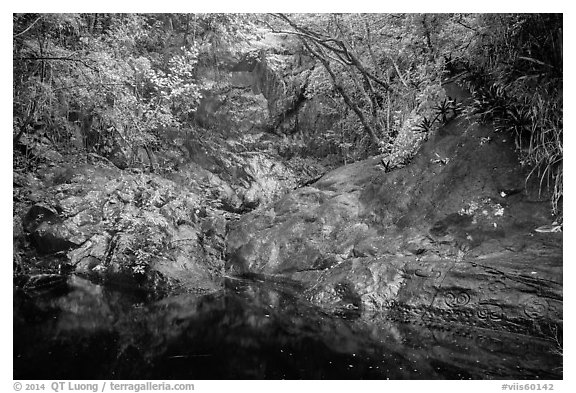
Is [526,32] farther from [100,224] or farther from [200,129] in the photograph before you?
[200,129]

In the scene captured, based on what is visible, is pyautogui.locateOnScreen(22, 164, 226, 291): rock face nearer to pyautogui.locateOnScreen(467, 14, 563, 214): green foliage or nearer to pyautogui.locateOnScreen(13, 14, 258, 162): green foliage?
pyautogui.locateOnScreen(13, 14, 258, 162): green foliage

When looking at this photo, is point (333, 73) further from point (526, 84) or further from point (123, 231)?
point (123, 231)

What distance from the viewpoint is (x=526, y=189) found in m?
4.99

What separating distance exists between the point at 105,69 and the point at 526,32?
5.75 meters

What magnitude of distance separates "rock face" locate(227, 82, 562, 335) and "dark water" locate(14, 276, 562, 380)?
1.18 feet

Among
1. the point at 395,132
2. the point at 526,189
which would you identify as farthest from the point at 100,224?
the point at 526,189

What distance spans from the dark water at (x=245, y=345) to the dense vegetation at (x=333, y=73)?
82.0 inches

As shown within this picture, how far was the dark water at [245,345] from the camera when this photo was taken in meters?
3.33

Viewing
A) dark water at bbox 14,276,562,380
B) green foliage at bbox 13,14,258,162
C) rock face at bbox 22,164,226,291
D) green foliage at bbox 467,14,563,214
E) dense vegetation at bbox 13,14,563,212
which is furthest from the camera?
rock face at bbox 22,164,226,291

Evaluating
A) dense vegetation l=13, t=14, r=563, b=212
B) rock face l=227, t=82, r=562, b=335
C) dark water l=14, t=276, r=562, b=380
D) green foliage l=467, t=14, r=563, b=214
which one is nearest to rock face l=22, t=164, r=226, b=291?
rock face l=227, t=82, r=562, b=335

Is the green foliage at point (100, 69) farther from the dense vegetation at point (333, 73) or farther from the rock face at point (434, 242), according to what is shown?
the rock face at point (434, 242)

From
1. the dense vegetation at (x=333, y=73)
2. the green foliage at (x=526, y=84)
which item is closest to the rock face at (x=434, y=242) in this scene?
the green foliage at (x=526, y=84)

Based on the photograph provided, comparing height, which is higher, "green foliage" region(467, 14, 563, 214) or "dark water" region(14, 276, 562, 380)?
"green foliage" region(467, 14, 563, 214)

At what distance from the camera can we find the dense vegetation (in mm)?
4684
